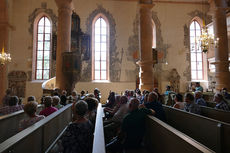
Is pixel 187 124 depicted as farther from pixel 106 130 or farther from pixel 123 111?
pixel 106 130

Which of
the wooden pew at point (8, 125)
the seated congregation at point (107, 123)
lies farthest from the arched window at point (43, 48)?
the wooden pew at point (8, 125)

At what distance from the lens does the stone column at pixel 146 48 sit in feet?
23.9

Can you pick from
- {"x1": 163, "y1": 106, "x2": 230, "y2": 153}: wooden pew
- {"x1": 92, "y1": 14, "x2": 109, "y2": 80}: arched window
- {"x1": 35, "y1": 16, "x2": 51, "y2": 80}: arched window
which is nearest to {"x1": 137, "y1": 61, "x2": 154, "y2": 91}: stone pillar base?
{"x1": 163, "y1": 106, "x2": 230, "y2": 153}: wooden pew

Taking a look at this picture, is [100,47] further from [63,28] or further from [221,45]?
[221,45]

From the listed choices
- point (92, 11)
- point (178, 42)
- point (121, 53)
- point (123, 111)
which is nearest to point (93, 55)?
point (121, 53)

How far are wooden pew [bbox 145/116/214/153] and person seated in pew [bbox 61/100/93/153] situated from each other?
2.93ft

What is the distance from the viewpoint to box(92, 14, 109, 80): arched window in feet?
45.4

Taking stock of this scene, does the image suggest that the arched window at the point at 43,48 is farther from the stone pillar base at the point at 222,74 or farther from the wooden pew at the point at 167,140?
the wooden pew at the point at 167,140

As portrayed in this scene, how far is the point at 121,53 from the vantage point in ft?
44.8

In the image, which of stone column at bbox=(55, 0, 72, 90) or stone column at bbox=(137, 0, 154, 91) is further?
stone column at bbox=(137, 0, 154, 91)

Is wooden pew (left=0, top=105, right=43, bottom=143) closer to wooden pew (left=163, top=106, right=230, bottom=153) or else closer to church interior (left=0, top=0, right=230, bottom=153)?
wooden pew (left=163, top=106, right=230, bottom=153)

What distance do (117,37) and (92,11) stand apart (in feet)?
9.36

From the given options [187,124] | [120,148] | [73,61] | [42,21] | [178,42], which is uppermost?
[42,21]

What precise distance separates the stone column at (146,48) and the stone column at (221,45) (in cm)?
357
